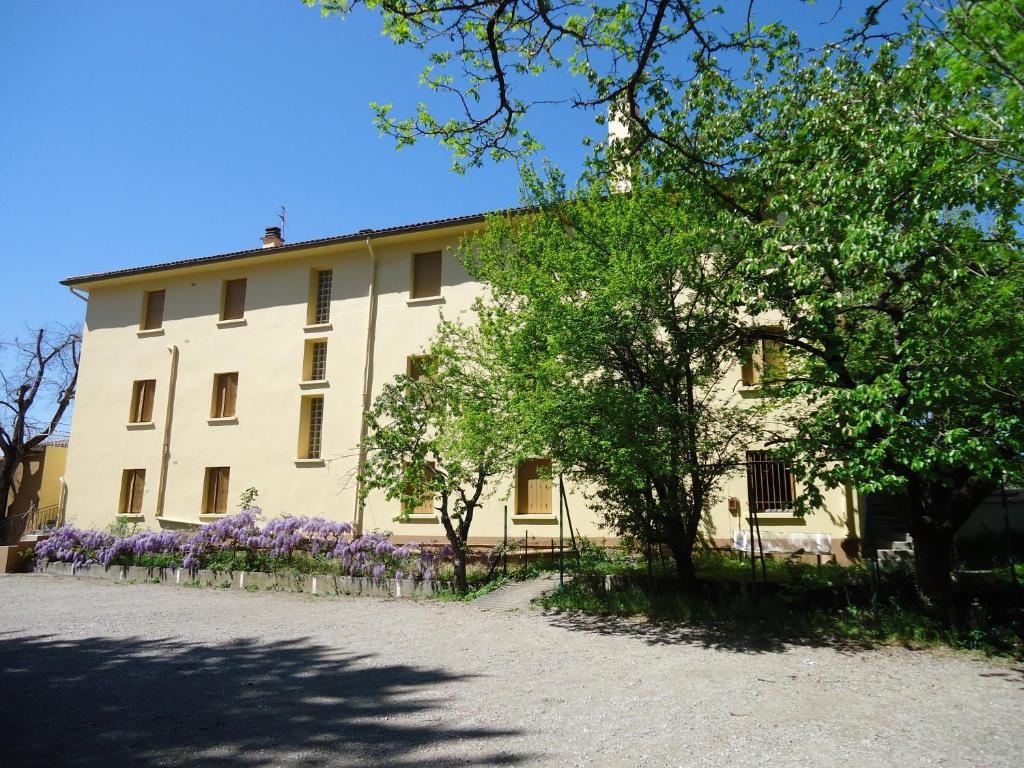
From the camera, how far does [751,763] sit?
482 cm

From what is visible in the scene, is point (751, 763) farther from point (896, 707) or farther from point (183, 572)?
point (183, 572)

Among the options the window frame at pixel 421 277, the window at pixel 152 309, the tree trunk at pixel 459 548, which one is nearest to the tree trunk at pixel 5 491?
the window at pixel 152 309

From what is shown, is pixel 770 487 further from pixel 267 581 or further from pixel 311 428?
pixel 311 428

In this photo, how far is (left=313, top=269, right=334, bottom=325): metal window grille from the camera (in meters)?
21.2

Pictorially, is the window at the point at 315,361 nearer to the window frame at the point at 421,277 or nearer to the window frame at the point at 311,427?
the window frame at the point at 311,427

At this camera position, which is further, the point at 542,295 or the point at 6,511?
the point at 6,511

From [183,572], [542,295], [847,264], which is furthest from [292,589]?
[847,264]

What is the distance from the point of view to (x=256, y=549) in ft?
50.0

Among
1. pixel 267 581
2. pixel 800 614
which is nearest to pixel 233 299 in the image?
pixel 267 581

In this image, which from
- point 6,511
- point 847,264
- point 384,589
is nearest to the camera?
point 847,264

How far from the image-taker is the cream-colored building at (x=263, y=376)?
757 inches

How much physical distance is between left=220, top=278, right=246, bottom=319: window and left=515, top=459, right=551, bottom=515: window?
38.0ft

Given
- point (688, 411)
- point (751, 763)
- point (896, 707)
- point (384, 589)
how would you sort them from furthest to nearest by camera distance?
point (384, 589) → point (688, 411) → point (896, 707) → point (751, 763)

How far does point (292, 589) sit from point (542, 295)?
8.51 metres
